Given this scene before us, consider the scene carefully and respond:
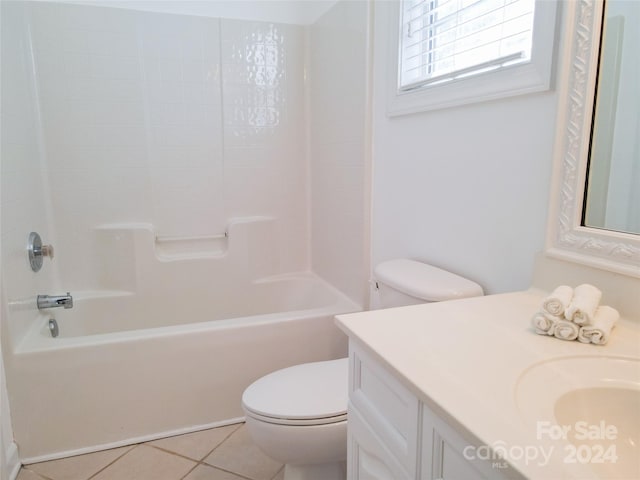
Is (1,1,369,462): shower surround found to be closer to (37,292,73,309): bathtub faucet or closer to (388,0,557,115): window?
(37,292,73,309): bathtub faucet

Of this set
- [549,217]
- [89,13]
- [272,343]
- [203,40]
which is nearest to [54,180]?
[89,13]

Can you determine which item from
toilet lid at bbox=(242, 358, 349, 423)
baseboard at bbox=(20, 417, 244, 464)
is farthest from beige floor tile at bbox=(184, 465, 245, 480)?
toilet lid at bbox=(242, 358, 349, 423)

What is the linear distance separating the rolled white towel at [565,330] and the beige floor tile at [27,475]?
1863mm

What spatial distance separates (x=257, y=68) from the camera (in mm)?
2574

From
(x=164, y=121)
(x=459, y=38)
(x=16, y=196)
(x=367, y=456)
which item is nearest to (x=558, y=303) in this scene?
(x=367, y=456)

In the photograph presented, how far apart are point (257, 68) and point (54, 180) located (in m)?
1.24

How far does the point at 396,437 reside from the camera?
813 mm

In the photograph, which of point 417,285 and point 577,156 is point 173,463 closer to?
point 417,285

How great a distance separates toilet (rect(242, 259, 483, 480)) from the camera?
1.33 m

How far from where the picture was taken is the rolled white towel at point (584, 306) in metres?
0.85

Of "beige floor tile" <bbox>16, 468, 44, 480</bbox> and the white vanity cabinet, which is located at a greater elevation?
the white vanity cabinet

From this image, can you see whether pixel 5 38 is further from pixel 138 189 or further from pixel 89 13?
pixel 138 189

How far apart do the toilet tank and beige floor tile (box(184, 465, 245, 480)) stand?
34.8 inches

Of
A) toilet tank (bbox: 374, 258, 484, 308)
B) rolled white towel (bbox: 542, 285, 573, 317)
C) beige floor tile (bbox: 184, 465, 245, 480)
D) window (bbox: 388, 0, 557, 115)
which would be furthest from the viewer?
beige floor tile (bbox: 184, 465, 245, 480)
